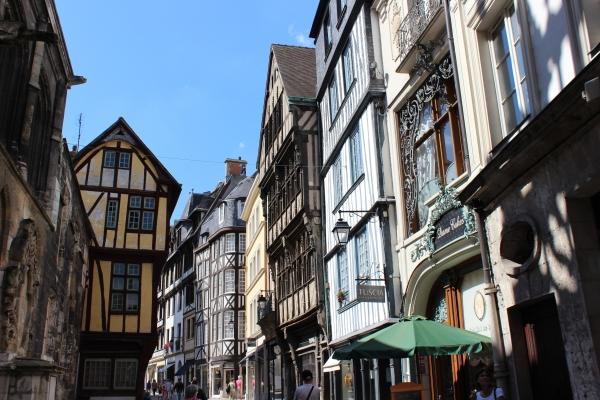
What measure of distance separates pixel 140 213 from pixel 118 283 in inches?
104

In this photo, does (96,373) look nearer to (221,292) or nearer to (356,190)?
(221,292)

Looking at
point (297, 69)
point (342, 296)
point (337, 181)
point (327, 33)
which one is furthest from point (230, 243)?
point (342, 296)

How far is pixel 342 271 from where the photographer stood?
13.3 m

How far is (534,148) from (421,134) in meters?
3.82

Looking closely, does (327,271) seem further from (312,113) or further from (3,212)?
(3,212)

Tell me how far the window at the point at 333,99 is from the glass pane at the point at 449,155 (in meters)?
5.50

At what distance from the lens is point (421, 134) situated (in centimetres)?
947

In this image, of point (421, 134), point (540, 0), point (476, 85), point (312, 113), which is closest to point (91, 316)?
point (312, 113)

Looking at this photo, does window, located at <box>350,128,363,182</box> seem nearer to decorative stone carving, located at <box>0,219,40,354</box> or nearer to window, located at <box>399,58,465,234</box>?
window, located at <box>399,58,465,234</box>

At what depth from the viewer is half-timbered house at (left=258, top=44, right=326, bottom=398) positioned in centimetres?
1622

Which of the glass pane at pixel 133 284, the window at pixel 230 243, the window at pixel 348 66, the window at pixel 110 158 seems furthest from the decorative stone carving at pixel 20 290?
the window at pixel 230 243

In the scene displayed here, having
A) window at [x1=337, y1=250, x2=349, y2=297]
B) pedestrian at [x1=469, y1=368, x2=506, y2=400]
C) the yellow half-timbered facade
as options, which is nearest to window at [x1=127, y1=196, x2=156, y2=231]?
the yellow half-timbered facade

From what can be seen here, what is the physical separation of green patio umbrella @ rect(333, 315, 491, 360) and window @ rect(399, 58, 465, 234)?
2301mm

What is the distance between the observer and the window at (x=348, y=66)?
12.8 metres
